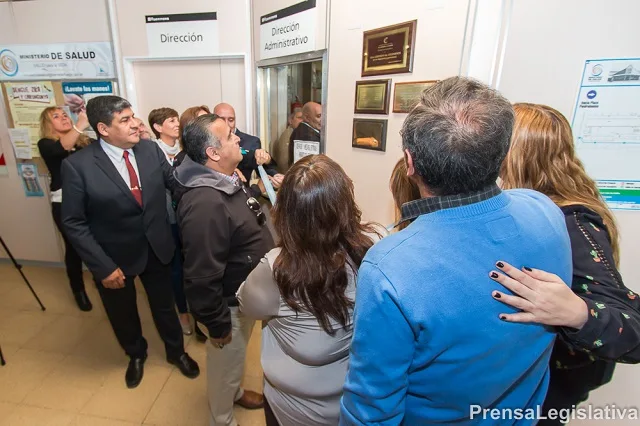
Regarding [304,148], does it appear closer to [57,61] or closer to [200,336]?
[200,336]

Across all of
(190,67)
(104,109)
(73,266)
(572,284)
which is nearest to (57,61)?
(190,67)

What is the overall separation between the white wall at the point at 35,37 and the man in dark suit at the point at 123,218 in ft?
6.48

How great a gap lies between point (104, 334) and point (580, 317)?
3135 mm

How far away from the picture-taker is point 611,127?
53.2 inches

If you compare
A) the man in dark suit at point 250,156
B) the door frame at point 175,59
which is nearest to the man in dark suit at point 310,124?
the man in dark suit at point 250,156

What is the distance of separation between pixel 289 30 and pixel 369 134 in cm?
113

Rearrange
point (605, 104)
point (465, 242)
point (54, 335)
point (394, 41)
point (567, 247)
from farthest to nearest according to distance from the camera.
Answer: point (54, 335) → point (394, 41) → point (605, 104) → point (567, 247) → point (465, 242)

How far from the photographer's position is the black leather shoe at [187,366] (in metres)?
2.19

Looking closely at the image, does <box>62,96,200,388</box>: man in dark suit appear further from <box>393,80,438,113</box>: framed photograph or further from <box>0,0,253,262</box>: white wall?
<box>393,80,438,113</box>: framed photograph

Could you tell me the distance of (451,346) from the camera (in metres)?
0.62

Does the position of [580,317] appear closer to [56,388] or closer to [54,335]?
[56,388]

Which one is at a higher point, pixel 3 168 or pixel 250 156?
pixel 250 156

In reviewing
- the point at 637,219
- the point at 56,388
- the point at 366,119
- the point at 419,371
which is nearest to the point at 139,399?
the point at 56,388

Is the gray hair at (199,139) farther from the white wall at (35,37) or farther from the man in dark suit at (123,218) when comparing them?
the white wall at (35,37)
